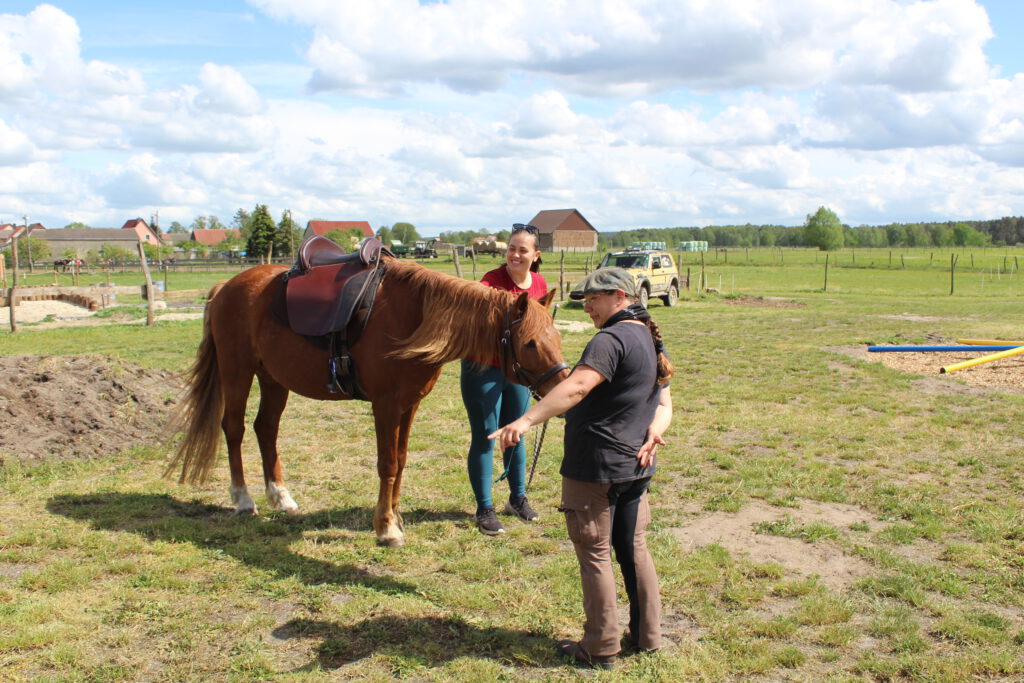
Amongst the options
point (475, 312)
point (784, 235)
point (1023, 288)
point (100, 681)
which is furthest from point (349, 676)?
point (784, 235)

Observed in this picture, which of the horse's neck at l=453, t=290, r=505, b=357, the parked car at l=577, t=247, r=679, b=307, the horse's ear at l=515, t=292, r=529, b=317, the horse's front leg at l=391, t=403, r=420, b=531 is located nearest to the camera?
the horse's ear at l=515, t=292, r=529, b=317

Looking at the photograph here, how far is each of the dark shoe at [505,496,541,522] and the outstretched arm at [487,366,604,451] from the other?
2.18m

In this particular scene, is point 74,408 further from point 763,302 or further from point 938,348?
point 763,302

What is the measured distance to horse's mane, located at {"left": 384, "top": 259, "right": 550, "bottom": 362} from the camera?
3965mm

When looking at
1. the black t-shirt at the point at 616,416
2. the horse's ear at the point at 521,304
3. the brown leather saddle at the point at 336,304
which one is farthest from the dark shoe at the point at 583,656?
the brown leather saddle at the point at 336,304

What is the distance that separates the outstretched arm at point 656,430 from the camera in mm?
3027

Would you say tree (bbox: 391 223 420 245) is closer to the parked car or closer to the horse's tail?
the parked car

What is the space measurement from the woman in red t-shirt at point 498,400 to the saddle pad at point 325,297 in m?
0.83

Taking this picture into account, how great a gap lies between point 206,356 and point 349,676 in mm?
3100

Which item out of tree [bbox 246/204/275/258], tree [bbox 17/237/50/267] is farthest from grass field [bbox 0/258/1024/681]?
tree [bbox 17/237/50/267]

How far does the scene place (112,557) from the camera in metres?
4.14

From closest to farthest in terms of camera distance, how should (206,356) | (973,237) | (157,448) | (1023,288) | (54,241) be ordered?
1. (206,356)
2. (157,448)
3. (1023,288)
4. (54,241)
5. (973,237)

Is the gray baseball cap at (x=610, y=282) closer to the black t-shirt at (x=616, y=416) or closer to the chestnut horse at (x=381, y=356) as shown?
the black t-shirt at (x=616, y=416)

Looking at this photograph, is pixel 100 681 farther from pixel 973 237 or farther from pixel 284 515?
pixel 973 237
